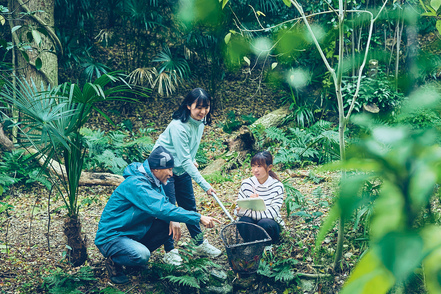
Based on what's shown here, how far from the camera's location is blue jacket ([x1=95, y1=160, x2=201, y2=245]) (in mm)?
2871

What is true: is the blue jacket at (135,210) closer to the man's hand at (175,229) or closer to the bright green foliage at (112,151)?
the man's hand at (175,229)

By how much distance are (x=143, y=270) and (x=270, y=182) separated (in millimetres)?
1377

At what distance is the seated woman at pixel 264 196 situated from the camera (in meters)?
3.38

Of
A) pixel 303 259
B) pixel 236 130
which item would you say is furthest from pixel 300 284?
pixel 236 130

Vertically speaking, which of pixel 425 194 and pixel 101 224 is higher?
pixel 425 194

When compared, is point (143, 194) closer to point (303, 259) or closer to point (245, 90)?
point (303, 259)

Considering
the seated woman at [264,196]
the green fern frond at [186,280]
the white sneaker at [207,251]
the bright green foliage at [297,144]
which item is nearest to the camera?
the green fern frond at [186,280]

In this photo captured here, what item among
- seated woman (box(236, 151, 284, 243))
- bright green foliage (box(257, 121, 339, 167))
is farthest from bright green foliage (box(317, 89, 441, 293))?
bright green foliage (box(257, 121, 339, 167))

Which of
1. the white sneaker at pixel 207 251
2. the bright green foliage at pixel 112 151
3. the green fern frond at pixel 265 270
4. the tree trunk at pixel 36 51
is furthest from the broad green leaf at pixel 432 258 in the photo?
the tree trunk at pixel 36 51

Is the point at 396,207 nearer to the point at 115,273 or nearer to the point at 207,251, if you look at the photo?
the point at 115,273

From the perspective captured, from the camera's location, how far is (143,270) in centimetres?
311

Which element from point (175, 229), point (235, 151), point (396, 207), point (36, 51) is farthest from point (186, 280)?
point (36, 51)

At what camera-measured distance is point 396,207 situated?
0.36 m

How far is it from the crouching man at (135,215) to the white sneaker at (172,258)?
0.32 m
